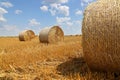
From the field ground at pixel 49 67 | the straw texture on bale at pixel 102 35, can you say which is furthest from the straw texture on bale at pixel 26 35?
the straw texture on bale at pixel 102 35

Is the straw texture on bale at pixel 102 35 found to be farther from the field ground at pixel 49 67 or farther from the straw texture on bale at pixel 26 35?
the straw texture on bale at pixel 26 35

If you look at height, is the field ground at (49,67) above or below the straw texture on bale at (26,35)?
below

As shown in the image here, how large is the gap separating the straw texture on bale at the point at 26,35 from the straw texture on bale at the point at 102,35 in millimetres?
19099

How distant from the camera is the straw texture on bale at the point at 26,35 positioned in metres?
25.6

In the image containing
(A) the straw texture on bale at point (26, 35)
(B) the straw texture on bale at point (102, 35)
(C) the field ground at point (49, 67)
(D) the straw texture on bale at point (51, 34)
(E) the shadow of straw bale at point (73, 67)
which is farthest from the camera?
(A) the straw texture on bale at point (26, 35)

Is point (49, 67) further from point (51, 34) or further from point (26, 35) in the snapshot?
point (26, 35)

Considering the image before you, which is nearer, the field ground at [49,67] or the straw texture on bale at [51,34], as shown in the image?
the field ground at [49,67]

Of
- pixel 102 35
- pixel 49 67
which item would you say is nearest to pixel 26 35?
pixel 49 67

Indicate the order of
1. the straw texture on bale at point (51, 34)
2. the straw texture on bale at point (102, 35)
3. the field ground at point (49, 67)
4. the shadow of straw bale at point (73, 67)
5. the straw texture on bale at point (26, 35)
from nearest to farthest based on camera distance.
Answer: the straw texture on bale at point (102, 35) < the field ground at point (49, 67) < the shadow of straw bale at point (73, 67) < the straw texture on bale at point (51, 34) < the straw texture on bale at point (26, 35)

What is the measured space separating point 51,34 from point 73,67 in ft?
31.0

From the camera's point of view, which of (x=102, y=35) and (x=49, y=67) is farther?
(x=49, y=67)

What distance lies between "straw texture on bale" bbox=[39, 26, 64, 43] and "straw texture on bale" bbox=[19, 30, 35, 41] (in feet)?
27.5

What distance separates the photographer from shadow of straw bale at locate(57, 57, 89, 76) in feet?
22.9

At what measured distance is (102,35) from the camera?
6.34 meters
